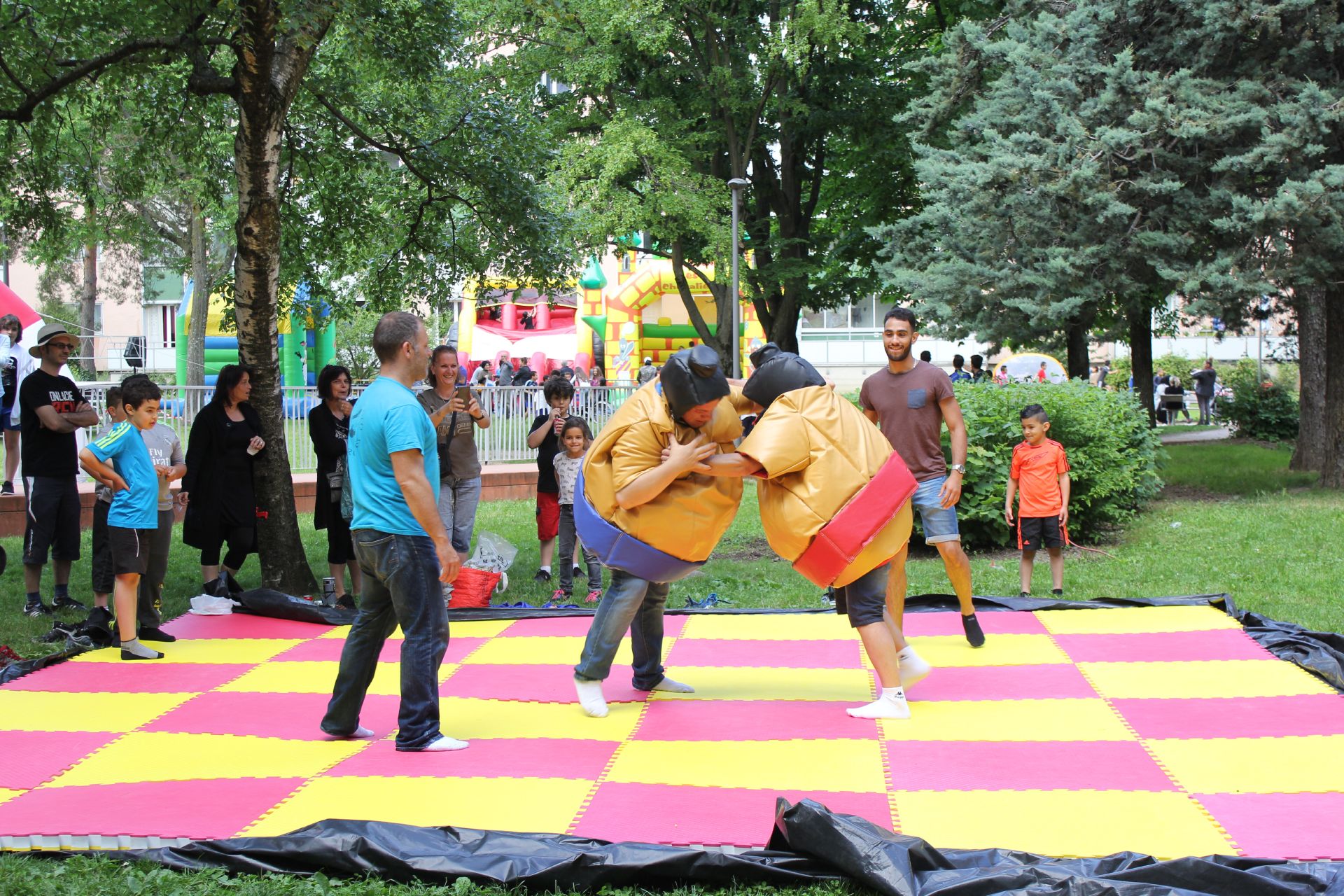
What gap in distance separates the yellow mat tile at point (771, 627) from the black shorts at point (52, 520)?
421 cm

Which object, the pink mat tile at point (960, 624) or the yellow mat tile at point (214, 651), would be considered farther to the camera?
the pink mat tile at point (960, 624)

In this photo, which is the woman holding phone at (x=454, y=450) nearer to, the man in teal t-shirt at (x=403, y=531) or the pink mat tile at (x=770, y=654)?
the pink mat tile at (x=770, y=654)

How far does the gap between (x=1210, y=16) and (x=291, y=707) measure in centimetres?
1198

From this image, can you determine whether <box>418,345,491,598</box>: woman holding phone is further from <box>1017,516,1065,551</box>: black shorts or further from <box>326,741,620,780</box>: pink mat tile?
<box>1017,516,1065,551</box>: black shorts

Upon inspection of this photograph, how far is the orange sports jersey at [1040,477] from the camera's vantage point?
8.36 metres

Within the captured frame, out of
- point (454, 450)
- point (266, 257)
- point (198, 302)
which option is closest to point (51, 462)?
point (266, 257)

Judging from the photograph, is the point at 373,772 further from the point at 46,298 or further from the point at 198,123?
the point at 46,298

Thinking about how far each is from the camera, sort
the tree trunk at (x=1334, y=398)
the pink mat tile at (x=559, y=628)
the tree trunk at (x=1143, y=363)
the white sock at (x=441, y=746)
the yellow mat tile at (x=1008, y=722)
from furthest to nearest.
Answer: the tree trunk at (x=1143, y=363) < the tree trunk at (x=1334, y=398) < the pink mat tile at (x=559, y=628) < the yellow mat tile at (x=1008, y=722) < the white sock at (x=441, y=746)

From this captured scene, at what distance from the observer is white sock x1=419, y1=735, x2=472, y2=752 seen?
4.85m

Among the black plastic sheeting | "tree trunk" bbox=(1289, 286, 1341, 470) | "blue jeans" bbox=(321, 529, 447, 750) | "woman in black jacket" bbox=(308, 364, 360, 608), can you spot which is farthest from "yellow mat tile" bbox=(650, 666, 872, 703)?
"tree trunk" bbox=(1289, 286, 1341, 470)

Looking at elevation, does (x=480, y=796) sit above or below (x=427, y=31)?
below

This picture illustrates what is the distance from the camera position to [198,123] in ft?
34.1

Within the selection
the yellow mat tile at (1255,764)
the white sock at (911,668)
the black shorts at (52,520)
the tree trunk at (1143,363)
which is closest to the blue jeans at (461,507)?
the black shorts at (52,520)

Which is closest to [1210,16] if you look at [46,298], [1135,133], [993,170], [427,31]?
[1135,133]
